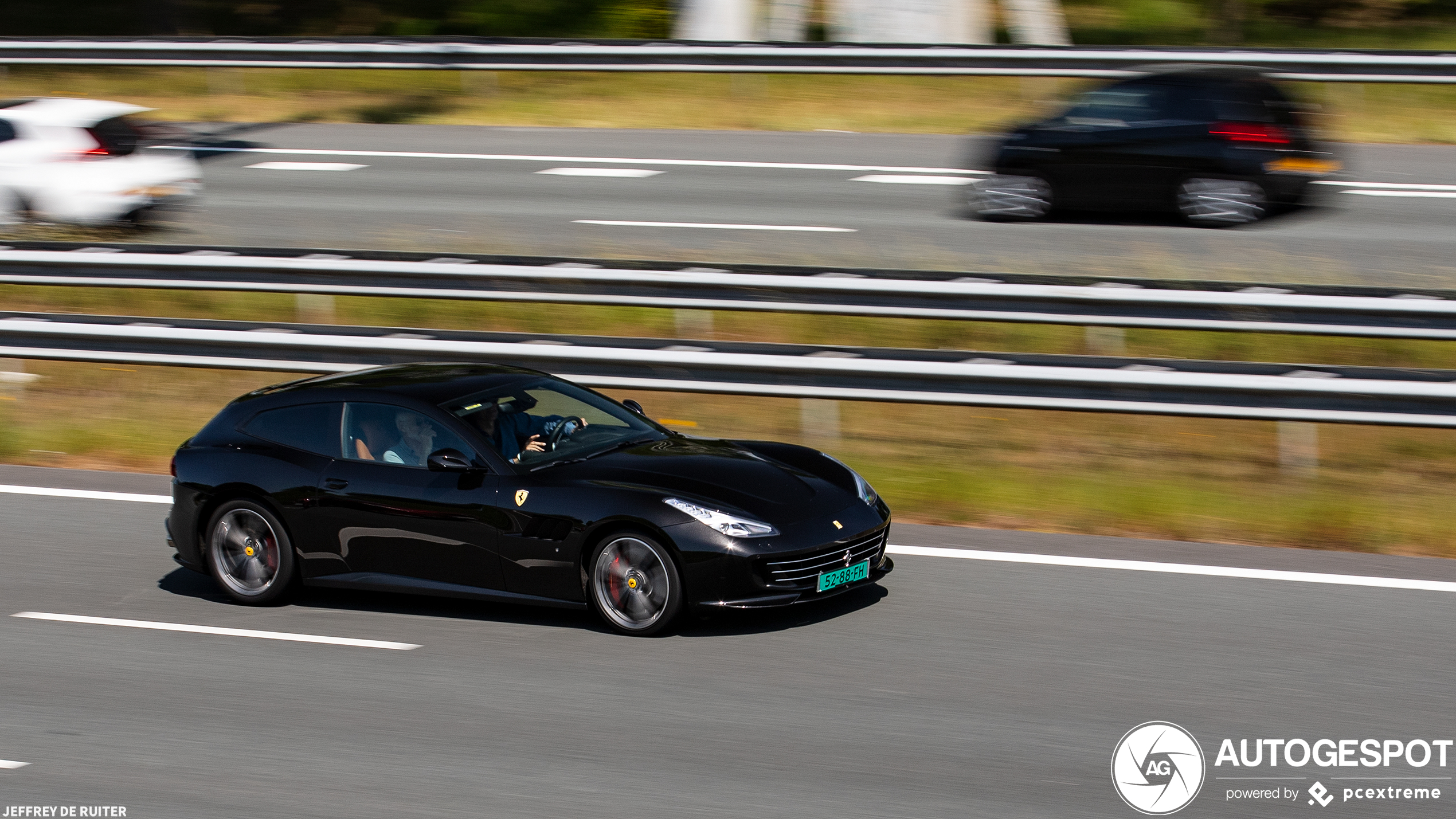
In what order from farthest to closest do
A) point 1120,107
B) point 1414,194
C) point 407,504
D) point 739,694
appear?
point 1414,194, point 1120,107, point 407,504, point 739,694

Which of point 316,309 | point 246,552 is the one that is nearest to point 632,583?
point 246,552

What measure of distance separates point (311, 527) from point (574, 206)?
9603 mm

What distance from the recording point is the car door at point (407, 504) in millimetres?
7598

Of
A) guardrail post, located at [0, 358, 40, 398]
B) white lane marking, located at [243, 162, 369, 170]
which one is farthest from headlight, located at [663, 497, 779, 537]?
white lane marking, located at [243, 162, 369, 170]

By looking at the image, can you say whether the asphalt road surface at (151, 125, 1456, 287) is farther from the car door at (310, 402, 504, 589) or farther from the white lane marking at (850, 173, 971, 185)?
the car door at (310, 402, 504, 589)

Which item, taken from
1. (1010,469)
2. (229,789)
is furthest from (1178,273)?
(229,789)

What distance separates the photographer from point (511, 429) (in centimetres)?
785

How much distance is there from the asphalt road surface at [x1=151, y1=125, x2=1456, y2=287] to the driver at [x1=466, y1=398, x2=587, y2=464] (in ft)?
20.5

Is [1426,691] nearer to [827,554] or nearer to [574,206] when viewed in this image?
[827,554]

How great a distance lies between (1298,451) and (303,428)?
18.9 feet

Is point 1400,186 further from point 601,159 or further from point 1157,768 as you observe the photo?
point 1157,768

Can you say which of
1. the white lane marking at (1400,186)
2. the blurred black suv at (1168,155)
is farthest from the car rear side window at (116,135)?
the white lane marking at (1400,186)

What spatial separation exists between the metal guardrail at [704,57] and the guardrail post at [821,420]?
10.3 metres

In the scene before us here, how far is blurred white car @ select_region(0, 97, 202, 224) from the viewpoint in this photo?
53.4ft
